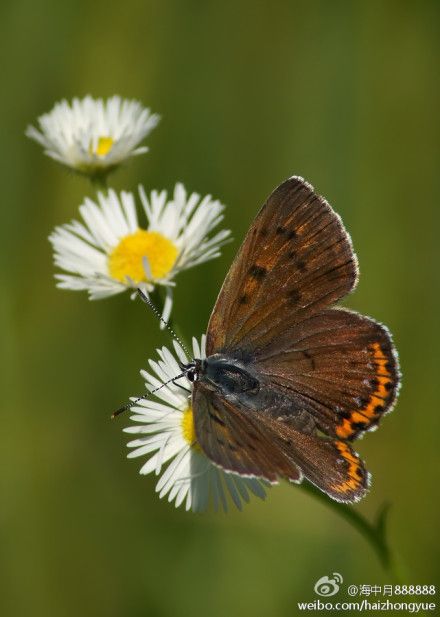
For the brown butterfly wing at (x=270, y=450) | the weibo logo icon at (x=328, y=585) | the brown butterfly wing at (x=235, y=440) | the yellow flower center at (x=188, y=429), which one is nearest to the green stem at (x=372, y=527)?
the brown butterfly wing at (x=270, y=450)

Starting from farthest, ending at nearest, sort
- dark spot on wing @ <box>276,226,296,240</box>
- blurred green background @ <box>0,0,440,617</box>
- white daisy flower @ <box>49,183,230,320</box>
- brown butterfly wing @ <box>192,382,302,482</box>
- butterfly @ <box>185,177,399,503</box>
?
blurred green background @ <box>0,0,440,617</box> → white daisy flower @ <box>49,183,230,320</box> → dark spot on wing @ <box>276,226,296,240</box> → butterfly @ <box>185,177,399,503</box> → brown butterfly wing @ <box>192,382,302,482</box>

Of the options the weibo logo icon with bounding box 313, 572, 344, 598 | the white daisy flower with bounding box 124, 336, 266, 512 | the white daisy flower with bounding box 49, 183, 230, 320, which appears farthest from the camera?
the weibo logo icon with bounding box 313, 572, 344, 598

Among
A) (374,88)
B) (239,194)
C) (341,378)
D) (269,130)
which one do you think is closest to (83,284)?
(341,378)

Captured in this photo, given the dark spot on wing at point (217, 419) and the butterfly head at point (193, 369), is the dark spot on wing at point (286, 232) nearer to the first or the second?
the butterfly head at point (193, 369)

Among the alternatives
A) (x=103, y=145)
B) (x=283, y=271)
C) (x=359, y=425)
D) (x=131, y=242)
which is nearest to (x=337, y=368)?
(x=359, y=425)

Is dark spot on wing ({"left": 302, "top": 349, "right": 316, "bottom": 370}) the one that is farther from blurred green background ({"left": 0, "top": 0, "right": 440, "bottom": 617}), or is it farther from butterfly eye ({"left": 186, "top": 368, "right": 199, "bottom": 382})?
blurred green background ({"left": 0, "top": 0, "right": 440, "bottom": 617})

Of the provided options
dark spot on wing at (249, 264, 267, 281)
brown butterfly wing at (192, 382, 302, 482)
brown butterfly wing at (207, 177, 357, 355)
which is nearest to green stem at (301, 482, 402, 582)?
brown butterfly wing at (192, 382, 302, 482)

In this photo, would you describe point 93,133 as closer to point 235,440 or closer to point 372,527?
point 235,440
